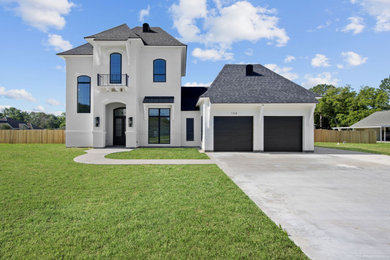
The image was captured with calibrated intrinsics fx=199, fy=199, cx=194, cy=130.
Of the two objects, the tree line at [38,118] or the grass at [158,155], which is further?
the tree line at [38,118]

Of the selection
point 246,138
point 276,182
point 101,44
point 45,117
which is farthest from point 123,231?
point 45,117

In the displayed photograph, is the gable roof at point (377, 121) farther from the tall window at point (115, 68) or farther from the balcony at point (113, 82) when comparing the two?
the tall window at point (115, 68)

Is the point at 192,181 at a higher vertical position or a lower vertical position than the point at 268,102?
lower

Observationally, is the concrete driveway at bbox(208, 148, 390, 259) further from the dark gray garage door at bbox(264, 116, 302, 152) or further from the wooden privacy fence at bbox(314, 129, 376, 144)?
the wooden privacy fence at bbox(314, 129, 376, 144)

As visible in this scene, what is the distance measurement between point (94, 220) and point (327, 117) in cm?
5140

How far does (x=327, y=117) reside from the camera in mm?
44094

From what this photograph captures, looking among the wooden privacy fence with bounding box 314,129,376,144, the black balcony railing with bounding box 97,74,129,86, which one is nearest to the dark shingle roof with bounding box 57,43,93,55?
the black balcony railing with bounding box 97,74,129,86

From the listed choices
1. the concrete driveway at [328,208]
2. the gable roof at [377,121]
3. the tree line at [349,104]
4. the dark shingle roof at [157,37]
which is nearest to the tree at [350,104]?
the tree line at [349,104]

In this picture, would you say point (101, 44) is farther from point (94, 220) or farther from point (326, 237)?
point (326, 237)

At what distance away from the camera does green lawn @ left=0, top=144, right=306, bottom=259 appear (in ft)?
8.52

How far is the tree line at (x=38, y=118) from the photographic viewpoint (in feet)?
263

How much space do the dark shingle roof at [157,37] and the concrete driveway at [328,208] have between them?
14.0m

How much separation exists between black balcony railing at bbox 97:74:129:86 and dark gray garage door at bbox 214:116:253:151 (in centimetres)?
814

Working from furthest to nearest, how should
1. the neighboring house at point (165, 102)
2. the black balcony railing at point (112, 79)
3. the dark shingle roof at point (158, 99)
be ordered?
the dark shingle roof at point (158, 99), the black balcony railing at point (112, 79), the neighboring house at point (165, 102)
